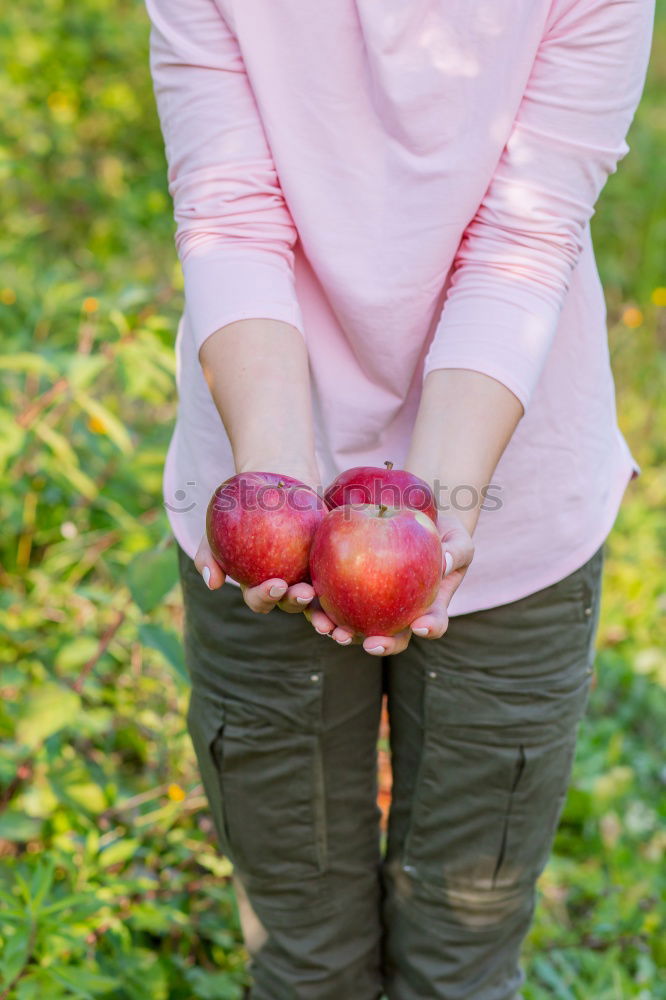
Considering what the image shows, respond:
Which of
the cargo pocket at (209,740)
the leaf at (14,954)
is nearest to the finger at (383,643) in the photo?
the cargo pocket at (209,740)

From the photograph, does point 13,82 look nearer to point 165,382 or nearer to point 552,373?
point 165,382

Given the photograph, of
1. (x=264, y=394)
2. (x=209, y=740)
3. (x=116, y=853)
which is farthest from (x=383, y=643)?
(x=116, y=853)

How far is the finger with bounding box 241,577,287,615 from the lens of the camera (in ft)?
3.86

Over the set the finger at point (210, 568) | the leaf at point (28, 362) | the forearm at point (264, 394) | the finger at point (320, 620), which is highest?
the forearm at point (264, 394)

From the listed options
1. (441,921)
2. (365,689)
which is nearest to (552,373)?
(365,689)

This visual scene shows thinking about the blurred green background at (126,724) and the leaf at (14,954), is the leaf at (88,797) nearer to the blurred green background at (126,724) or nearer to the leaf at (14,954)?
the blurred green background at (126,724)

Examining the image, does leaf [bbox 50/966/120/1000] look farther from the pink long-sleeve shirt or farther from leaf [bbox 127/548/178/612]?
the pink long-sleeve shirt

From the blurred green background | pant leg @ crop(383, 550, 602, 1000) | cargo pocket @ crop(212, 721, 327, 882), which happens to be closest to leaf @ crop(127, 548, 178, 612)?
the blurred green background

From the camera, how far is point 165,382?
214 cm

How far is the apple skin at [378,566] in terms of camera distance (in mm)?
1151

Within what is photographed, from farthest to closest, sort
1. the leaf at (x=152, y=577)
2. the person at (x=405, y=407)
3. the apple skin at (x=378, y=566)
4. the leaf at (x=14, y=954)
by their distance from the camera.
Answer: the leaf at (x=152, y=577)
the leaf at (x=14, y=954)
the person at (x=405, y=407)
the apple skin at (x=378, y=566)

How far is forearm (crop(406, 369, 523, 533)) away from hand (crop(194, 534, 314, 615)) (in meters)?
0.20

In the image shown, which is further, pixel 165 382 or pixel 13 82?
pixel 13 82

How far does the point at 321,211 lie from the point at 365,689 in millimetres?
636
